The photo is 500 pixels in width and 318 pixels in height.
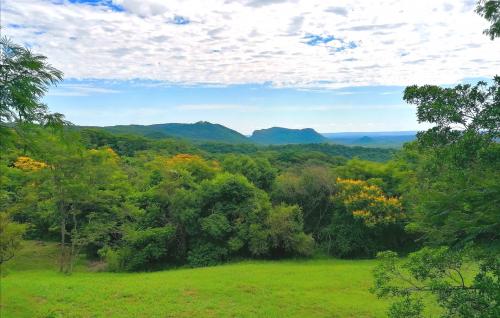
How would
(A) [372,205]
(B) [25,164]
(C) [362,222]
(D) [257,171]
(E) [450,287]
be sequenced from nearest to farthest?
1. (E) [450,287]
2. (A) [372,205]
3. (C) [362,222]
4. (D) [257,171]
5. (B) [25,164]

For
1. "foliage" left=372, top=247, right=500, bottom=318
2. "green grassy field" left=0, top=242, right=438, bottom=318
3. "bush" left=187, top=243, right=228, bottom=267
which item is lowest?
"bush" left=187, top=243, right=228, bottom=267

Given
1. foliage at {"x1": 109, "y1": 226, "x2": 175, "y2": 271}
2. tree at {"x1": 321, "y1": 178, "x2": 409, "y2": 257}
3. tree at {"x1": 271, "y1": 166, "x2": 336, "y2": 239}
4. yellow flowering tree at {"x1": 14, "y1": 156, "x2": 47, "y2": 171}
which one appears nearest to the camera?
foliage at {"x1": 109, "y1": 226, "x2": 175, "y2": 271}

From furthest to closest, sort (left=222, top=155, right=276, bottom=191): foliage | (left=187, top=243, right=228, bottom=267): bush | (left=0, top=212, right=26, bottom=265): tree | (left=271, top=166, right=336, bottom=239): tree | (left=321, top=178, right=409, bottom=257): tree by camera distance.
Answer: (left=222, top=155, right=276, bottom=191): foliage
(left=271, top=166, right=336, bottom=239): tree
(left=321, top=178, right=409, bottom=257): tree
(left=187, top=243, right=228, bottom=267): bush
(left=0, top=212, right=26, bottom=265): tree

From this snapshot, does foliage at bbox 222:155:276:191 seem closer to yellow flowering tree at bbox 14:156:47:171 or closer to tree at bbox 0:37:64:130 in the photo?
yellow flowering tree at bbox 14:156:47:171

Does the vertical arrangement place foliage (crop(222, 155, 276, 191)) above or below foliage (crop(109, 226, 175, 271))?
above

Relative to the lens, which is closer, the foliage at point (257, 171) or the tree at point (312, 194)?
the tree at point (312, 194)

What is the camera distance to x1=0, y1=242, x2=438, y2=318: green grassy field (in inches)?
550

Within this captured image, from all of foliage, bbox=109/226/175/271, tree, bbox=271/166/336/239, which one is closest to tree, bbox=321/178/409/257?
tree, bbox=271/166/336/239

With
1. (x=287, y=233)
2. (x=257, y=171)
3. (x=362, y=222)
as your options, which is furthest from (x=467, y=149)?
(x=257, y=171)

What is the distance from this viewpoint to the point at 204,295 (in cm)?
1591

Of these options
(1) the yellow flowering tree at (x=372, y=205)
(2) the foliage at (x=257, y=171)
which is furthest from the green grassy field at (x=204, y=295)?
(2) the foliage at (x=257, y=171)

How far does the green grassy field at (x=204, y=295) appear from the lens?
13969mm

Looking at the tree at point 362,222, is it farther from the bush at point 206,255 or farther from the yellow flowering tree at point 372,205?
the bush at point 206,255

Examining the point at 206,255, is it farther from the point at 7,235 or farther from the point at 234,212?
the point at 7,235
